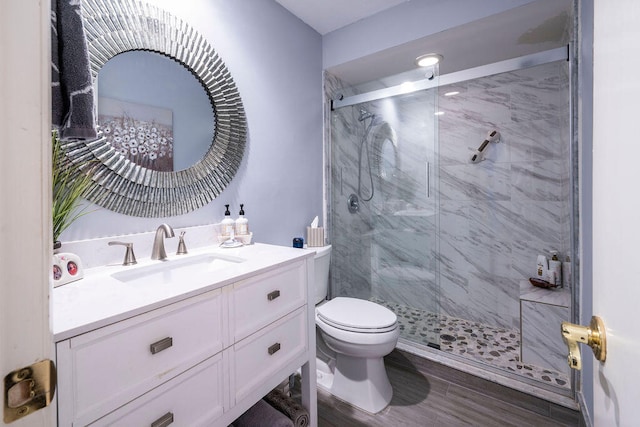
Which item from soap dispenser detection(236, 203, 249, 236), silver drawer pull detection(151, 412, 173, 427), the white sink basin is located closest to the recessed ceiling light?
soap dispenser detection(236, 203, 249, 236)

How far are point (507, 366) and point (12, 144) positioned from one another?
2.56m

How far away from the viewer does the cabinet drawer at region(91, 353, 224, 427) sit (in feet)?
2.51

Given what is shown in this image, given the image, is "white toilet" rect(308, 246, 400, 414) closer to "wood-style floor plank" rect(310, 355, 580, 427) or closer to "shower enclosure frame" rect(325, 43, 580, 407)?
"wood-style floor plank" rect(310, 355, 580, 427)

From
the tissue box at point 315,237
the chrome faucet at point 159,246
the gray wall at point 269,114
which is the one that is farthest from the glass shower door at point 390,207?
the chrome faucet at point 159,246

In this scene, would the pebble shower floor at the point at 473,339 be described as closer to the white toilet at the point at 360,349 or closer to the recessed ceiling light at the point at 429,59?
the white toilet at the point at 360,349

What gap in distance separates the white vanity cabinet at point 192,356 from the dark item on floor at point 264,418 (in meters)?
0.21

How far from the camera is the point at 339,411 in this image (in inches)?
64.6

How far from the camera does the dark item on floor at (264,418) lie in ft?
4.16

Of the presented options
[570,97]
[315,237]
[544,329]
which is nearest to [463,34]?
[570,97]

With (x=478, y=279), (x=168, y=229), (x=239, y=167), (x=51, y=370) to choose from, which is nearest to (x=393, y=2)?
(x=239, y=167)

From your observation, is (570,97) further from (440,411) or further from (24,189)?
(24,189)

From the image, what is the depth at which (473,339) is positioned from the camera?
237 centimetres

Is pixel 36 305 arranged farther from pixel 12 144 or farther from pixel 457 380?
pixel 457 380

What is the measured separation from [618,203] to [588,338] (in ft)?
0.80
